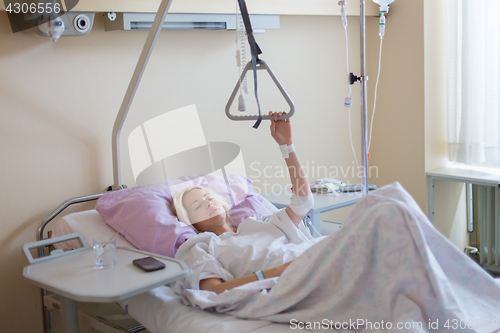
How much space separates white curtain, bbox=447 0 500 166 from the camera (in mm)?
2729

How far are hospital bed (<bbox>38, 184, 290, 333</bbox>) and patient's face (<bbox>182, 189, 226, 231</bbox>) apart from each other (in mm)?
277

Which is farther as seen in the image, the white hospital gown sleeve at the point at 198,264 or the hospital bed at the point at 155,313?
the white hospital gown sleeve at the point at 198,264

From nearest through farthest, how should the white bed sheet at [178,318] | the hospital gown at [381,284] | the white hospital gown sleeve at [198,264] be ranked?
1. the hospital gown at [381,284]
2. the white bed sheet at [178,318]
3. the white hospital gown sleeve at [198,264]

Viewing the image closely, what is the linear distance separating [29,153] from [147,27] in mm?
777

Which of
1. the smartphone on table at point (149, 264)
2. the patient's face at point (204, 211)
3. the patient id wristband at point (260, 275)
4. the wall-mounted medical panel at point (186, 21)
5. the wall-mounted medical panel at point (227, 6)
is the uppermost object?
the wall-mounted medical panel at point (227, 6)

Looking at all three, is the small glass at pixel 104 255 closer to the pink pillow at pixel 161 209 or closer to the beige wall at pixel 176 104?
the pink pillow at pixel 161 209

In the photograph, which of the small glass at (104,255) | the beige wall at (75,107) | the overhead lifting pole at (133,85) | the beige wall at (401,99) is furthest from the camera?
the beige wall at (401,99)

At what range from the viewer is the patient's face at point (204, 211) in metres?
1.85

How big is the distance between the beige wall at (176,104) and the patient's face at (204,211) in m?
0.54

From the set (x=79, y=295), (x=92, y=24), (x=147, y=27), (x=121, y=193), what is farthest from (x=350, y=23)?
(x=79, y=295)

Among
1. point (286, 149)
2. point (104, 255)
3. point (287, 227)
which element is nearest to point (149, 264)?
point (104, 255)

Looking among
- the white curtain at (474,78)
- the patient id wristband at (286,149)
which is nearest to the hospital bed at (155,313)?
the patient id wristband at (286,149)

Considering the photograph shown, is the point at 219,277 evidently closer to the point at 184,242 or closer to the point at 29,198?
A: the point at 184,242

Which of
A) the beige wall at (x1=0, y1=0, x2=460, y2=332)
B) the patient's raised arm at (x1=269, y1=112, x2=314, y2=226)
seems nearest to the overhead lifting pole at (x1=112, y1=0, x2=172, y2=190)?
the beige wall at (x1=0, y1=0, x2=460, y2=332)
